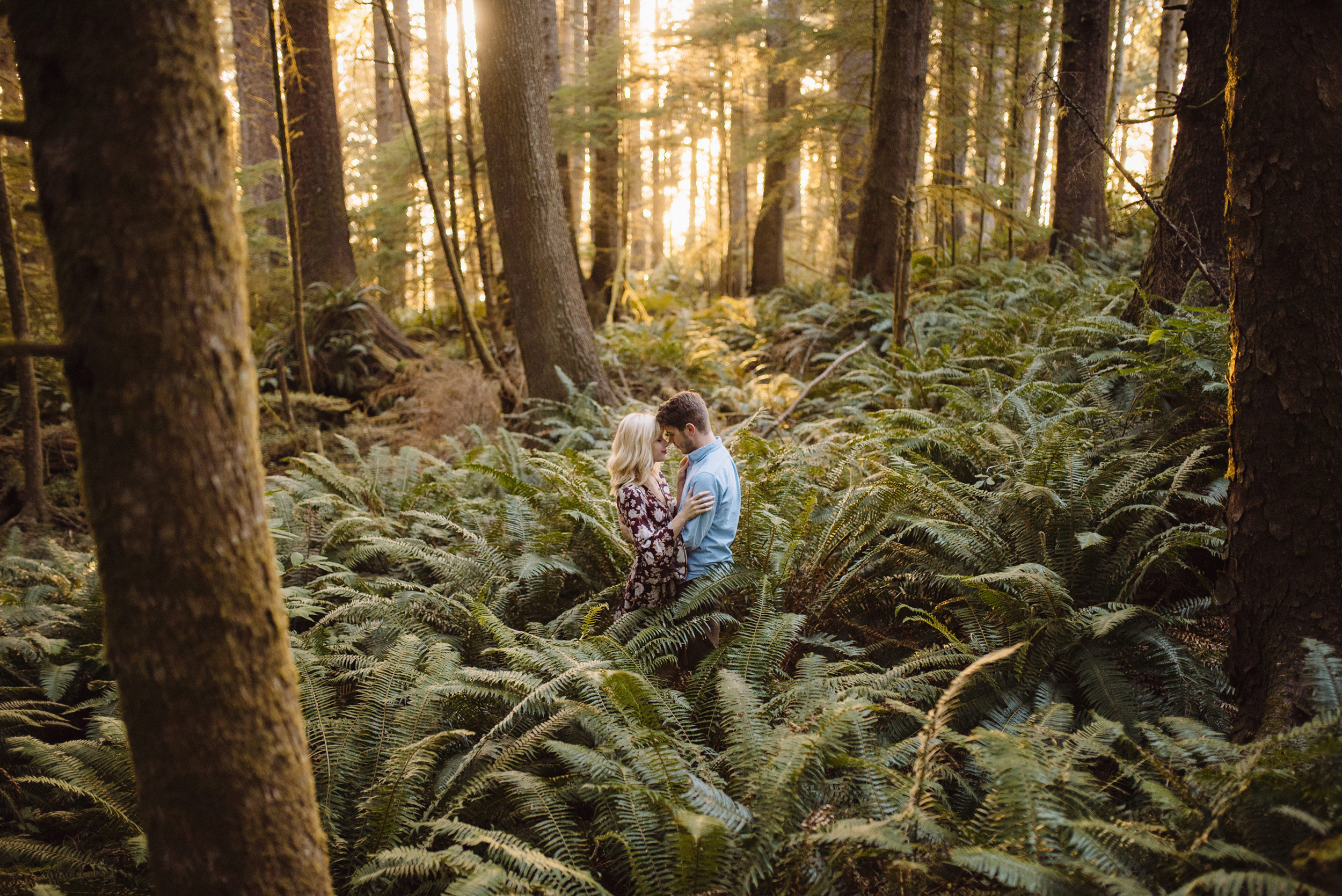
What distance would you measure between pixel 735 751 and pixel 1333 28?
299 cm

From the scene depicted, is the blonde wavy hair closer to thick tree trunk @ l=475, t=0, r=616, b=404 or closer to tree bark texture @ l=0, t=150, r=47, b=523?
thick tree trunk @ l=475, t=0, r=616, b=404

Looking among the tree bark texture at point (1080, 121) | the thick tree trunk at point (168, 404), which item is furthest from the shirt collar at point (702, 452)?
the tree bark texture at point (1080, 121)

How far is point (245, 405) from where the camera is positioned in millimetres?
1391

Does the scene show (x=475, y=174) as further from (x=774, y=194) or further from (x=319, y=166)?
(x=774, y=194)

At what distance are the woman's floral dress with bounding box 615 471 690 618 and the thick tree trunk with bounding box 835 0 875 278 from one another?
7.01 meters

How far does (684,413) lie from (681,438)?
4.7 inches

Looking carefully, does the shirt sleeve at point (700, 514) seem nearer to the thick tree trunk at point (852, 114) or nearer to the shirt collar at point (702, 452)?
the shirt collar at point (702, 452)

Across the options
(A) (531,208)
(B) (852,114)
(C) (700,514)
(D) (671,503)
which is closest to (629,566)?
(D) (671,503)

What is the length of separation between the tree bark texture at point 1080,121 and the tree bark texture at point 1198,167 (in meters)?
3.44

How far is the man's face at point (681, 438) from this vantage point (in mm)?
3428

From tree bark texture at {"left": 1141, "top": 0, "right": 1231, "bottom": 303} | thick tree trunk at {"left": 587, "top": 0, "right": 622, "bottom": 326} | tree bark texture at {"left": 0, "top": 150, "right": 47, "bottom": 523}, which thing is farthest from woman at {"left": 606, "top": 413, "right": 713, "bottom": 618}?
thick tree trunk at {"left": 587, "top": 0, "right": 622, "bottom": 326}

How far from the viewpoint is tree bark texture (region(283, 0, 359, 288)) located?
952cm

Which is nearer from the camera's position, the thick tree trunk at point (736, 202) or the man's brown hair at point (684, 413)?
the man's brown hair at point (684, 413)

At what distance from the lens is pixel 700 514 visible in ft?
11.1
